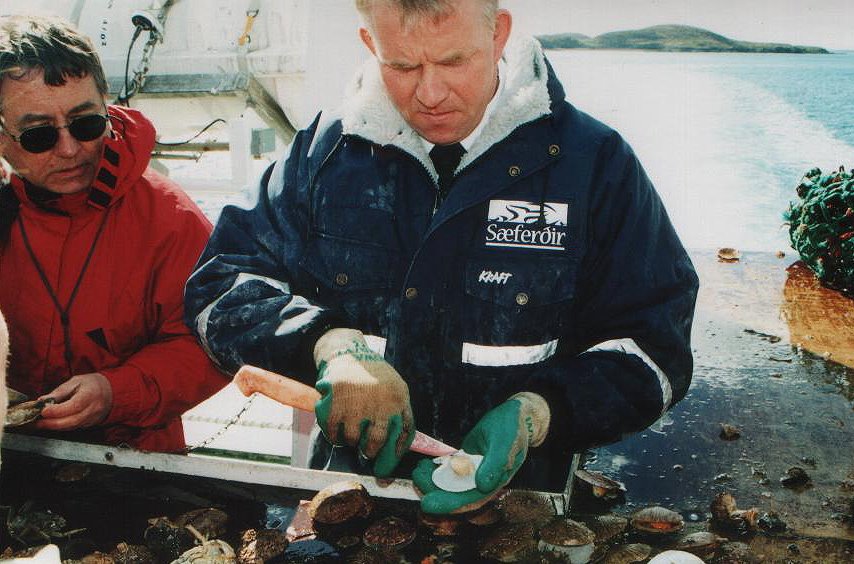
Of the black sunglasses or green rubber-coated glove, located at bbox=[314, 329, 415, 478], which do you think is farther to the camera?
the black sunglasses

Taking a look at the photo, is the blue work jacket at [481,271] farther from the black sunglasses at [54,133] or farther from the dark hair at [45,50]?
the dark hair at [45,50]

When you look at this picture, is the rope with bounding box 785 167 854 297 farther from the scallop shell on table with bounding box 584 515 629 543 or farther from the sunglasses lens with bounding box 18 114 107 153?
the sunglasses lens with bounding box 18 114 107 153

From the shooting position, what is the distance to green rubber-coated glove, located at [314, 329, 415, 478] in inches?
52.9

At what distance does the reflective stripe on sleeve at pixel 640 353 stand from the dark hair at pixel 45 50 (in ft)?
5.08

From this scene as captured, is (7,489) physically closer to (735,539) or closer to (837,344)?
(735,539)

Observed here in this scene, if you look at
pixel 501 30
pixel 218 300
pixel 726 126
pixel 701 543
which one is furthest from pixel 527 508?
pixel 726 126

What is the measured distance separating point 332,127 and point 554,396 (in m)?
0.82

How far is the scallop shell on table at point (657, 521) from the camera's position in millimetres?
1381

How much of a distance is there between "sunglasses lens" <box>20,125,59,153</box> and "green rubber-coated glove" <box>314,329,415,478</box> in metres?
1.06

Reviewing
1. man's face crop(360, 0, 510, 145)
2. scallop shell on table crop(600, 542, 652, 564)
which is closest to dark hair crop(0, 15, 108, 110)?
man's face crop(360, 0, 510, 145)

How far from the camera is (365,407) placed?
4.41 feet

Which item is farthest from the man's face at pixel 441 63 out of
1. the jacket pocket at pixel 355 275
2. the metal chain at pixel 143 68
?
the metal chain at pixel 143 68

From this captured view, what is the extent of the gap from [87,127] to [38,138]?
0.12 meters

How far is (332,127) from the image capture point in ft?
5.45
